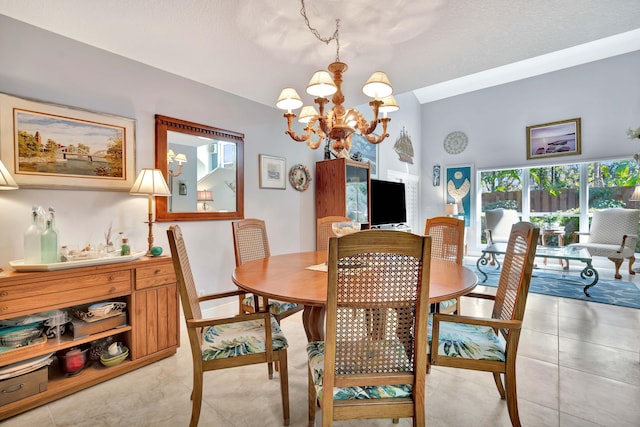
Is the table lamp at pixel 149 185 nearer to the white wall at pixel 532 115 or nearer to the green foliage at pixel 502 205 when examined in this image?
the white wall at pixel 532 115

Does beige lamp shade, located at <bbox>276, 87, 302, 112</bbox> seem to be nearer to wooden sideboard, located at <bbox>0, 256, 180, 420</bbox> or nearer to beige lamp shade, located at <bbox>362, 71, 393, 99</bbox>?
beige lamp shade, located at <bbox>362, 71, 393, 99</bbox>

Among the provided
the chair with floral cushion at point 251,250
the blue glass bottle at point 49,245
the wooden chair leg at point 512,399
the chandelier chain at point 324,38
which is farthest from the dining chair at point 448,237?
the blue glass bottle at point 49,245

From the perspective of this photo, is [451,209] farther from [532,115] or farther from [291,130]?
[291,130]

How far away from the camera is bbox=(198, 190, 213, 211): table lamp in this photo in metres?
2.92

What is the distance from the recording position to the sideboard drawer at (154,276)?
2095mm

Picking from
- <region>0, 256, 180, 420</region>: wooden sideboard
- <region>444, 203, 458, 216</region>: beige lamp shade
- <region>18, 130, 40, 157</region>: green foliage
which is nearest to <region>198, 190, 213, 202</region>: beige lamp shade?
<region>0, 256, 180, 420</region>: wooden sideboard

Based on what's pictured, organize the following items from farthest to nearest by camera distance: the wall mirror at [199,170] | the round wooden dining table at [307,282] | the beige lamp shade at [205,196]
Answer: the beige lamp shade at [205,196]
the wall mirror at [199,170]
the round wooden dining table at [307,282]

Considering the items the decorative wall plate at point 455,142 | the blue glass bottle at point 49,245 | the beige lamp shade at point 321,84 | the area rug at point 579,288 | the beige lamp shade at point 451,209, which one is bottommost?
the area rug at point 579,288

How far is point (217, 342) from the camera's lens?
1503mm

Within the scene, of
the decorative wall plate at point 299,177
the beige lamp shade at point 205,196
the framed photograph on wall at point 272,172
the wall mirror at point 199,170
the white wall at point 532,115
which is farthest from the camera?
the white wall at point 532,115

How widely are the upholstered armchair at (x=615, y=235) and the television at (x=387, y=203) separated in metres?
2.68

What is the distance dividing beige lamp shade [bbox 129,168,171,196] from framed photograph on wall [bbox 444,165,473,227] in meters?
6.00

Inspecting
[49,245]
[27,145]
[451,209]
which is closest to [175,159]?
[27,145]

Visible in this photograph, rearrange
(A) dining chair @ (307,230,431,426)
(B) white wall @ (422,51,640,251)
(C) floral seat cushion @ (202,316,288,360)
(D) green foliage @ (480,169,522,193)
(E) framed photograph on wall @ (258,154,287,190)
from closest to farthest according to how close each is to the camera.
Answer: (A) dining chair @ (307,230,431,426)
(C) floral seat cushion @ (202,316,288,360)
(E) framed photograph on wall @ (258,154,287,190)
(B) white wall @ (422,51,640,251)
(D) green foliage @ (480,169,522,193)
